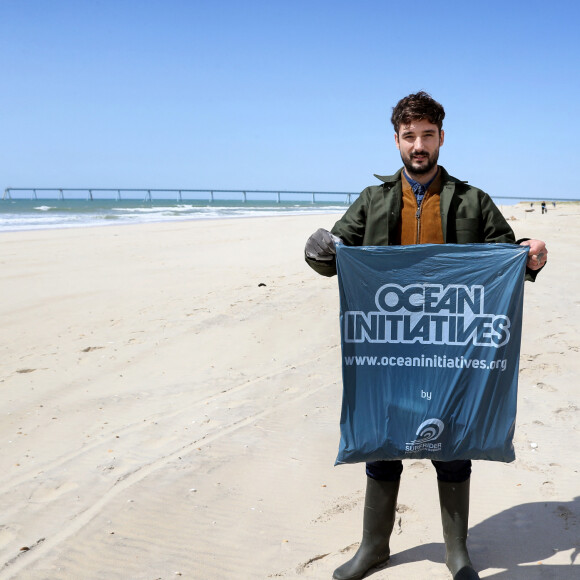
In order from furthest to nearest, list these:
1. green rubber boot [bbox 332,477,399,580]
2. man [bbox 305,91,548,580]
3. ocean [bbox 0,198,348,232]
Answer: ocean [bbox 0,198,348,232] < green rubber boot [bbox 332,477,399,580] < man [bbox 305,91,548,580]

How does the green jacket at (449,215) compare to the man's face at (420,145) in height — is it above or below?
below

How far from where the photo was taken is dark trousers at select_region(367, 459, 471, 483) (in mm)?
2406

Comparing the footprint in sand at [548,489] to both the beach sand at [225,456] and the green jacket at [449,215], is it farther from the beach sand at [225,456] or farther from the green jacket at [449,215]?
the green jacket at [449,215]

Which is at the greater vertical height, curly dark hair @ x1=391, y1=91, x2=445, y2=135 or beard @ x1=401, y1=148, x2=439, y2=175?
curly dark hair @ x1=391, y1=91, x2=445, y2=135

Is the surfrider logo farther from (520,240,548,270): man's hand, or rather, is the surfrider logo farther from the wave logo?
the wave logo

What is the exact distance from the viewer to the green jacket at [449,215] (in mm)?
2406

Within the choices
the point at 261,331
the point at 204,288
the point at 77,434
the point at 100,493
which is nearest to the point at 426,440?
the point at 100,493

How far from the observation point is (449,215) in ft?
7.93

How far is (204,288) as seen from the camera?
8562mm

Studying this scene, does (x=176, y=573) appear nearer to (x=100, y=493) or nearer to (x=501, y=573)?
(x=100, y=493)

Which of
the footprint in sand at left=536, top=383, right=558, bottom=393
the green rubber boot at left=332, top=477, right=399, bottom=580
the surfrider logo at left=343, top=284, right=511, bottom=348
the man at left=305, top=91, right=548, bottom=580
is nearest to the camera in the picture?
Answer: the surfrider logo at left=343, top=284, right=511, bottom=348

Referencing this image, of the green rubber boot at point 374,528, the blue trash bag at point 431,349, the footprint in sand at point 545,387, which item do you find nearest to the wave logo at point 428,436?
A: the blue trash bag at point 431,349

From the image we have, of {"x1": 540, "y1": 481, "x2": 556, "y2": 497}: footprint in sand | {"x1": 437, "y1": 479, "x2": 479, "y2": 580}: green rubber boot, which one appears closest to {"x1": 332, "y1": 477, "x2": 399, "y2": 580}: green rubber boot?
{"x1": 437, "y1": 479, "x2": 479, "y2": 580}: green rubber boot

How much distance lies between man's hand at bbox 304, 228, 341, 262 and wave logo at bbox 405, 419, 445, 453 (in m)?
0.78
